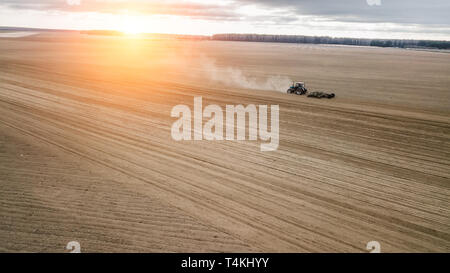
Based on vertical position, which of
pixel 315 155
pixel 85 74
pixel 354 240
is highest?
pixel 85 74

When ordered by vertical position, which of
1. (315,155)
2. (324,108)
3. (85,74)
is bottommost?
(315,155)

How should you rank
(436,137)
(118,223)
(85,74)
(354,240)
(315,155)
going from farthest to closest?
1. (85,74)
2. (436,137)
3. (315,155)
4. (118,223)
5. (354,240)

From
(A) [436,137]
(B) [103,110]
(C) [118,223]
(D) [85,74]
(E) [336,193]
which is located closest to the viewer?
(C) [118,223]

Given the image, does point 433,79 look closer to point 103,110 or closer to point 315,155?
point 315,155

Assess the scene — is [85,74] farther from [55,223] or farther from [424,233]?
[424,233]

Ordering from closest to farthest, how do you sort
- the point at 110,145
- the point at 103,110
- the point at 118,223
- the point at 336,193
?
1. the point at 118,223
2. the point at 336,193
3. the point at 110,145
4. the point at 103,110

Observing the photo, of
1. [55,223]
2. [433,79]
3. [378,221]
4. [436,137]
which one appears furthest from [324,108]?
[433,79]

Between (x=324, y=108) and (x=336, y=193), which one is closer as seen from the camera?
(x=336, y=193)

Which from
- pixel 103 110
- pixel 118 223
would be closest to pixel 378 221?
pixel 118 223

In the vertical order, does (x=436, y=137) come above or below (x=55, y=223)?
above
